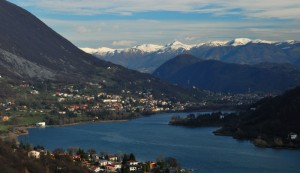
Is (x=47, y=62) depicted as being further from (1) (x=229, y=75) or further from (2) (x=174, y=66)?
(2) (x=174, y=66)

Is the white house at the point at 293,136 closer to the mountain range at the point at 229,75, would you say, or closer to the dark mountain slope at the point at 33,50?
the dark mountain slope at the point at 33,50

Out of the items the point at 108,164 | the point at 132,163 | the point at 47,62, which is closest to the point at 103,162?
the point at 108,164

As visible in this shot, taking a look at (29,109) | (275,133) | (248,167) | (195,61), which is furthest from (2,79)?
(195,61)

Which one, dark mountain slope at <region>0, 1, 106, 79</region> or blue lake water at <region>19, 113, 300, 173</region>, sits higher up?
dark mountain slope at <region>0, 1, 106, 79</region>

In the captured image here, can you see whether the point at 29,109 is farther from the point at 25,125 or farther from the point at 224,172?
the point at 224,172

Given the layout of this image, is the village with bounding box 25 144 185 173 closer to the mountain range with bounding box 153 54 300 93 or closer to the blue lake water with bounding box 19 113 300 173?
the blue lake water with bounding box 19 113 300 173

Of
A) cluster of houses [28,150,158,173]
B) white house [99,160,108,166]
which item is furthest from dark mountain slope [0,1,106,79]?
white house [99,160,108,166]
